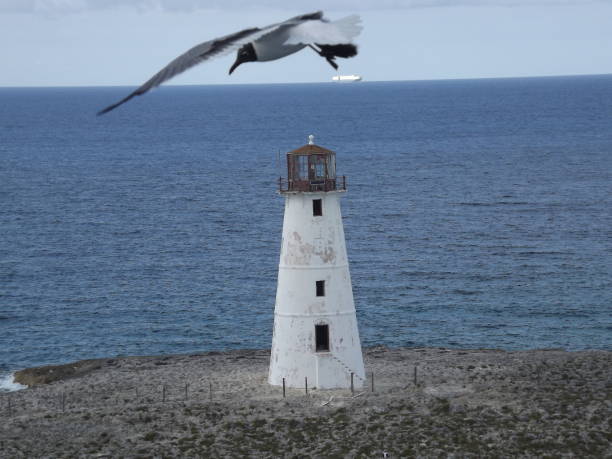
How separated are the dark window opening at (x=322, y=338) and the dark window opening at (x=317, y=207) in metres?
4.08

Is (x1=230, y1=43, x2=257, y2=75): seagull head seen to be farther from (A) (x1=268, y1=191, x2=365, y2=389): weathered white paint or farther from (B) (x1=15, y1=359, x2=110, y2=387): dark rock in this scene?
(B) (x1=15, y1=359, x2=110, y2=387): dark rock

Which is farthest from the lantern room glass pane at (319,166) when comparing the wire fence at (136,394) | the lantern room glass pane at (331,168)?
the wire fence at (136,394)

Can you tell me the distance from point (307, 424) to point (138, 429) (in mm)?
6081

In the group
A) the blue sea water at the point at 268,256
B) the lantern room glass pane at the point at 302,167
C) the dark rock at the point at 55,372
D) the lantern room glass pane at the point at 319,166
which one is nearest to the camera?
the lantern room glass pane at the point at 302,167

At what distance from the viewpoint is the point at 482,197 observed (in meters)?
124

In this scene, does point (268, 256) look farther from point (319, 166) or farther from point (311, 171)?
point (311, 171)

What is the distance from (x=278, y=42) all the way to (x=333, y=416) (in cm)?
3095

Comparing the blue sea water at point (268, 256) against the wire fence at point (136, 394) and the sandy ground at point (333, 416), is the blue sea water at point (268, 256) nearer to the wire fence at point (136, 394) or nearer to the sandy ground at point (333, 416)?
the wire fence at point (136, 394)

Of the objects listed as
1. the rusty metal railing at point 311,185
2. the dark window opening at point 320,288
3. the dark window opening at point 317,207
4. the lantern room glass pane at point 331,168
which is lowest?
the dark window opening at point 320,288

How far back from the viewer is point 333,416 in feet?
137

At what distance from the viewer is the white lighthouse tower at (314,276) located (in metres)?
42.5

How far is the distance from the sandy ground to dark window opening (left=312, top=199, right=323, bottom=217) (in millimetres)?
6614

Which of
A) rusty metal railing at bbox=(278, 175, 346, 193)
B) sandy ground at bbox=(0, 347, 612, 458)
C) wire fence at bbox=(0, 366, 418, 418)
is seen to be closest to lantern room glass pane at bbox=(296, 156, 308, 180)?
rusty metal railing at bbox=(278, 175, 346, 193)

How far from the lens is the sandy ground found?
39656 mm
